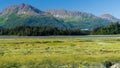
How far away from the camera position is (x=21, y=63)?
37906 millimetres

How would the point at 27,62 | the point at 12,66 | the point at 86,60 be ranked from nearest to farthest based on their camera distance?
the point at 12,66 < the point at 27,62 < the point at 86,60

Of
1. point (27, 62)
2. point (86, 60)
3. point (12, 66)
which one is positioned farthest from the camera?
point (86, 60)

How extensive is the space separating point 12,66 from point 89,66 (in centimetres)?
897

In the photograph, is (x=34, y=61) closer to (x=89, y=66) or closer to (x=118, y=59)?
(x=89, y=66)

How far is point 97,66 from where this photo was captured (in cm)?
3716

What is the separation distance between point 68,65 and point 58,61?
265cm

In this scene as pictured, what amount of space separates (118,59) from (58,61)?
8.43m

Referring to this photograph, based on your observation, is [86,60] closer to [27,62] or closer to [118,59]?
[118,59]

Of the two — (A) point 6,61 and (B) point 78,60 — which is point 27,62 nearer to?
(A) point 6,61

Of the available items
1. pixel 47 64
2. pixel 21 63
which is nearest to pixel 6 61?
pixel 21 63

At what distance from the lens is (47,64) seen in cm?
3784

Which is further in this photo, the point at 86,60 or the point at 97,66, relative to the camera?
the point at 86,60

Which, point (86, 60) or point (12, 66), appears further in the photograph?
point (86, 60)

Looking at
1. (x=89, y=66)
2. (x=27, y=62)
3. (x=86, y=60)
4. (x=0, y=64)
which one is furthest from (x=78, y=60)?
(x=0, y=64)
